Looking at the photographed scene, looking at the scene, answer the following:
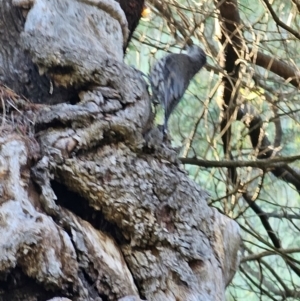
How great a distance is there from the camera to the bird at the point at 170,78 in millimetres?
1878

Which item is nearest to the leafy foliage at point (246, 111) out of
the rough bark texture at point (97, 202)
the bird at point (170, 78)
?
the bird at point (170, 78)

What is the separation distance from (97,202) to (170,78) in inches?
31.7

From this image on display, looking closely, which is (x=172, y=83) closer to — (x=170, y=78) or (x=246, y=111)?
(x=170, y=78)

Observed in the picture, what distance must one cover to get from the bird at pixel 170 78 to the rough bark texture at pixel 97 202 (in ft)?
1.29

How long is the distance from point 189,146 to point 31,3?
98 cm

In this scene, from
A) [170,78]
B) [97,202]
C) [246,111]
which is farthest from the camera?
[246,111]

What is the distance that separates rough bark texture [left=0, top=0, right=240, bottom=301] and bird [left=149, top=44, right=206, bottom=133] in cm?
39

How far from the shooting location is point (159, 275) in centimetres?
120

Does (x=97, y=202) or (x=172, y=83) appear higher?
(x=172, y=83)

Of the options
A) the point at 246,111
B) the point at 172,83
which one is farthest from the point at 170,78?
the point at 246,111

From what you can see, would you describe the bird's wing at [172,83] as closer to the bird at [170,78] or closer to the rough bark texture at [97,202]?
the bird at [170,78]

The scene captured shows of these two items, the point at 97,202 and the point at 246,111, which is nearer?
the point at 97,202

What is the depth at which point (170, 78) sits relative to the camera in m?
1.95

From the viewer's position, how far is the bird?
1878 millimetres
